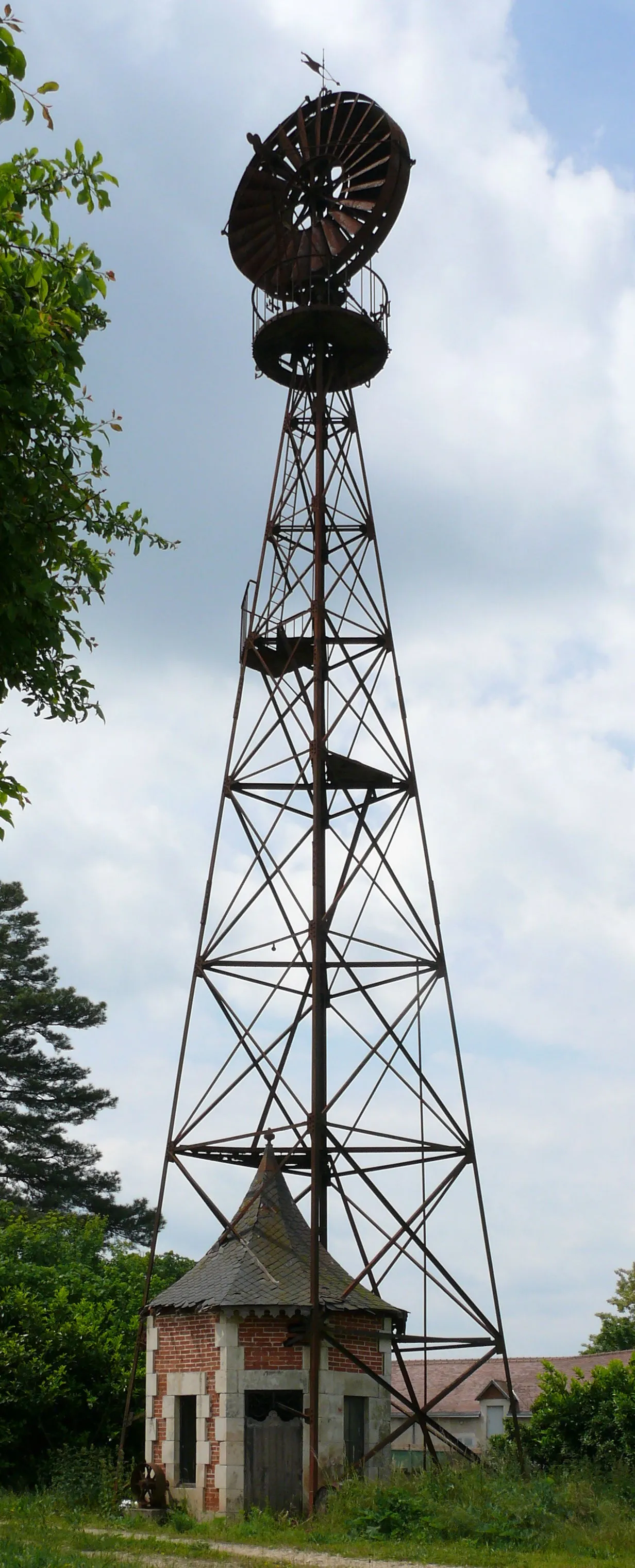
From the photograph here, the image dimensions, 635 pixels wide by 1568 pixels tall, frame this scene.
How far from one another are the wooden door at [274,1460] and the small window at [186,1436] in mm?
1184

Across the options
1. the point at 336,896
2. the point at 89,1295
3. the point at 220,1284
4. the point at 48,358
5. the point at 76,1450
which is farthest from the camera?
the point at 89,1295

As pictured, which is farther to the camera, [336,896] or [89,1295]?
[89,1295]

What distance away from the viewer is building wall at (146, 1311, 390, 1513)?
1898cm

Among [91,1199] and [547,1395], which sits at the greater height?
[91,1199]

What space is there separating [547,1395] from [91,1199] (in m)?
18.2

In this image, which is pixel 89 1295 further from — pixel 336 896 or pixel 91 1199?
pixel 91 1199

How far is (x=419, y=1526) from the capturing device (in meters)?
16.9

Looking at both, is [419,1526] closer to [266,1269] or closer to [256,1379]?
[256,1379]

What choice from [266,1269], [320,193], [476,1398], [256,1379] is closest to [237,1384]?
[256,1379]

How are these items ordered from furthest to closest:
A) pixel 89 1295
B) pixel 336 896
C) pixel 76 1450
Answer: pixel 89 1295
pixel 76 1450
pixel 336 896

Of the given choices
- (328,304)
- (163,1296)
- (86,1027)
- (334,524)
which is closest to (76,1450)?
(163,1296)

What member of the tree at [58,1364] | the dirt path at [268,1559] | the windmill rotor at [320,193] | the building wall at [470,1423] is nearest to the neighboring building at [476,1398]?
the building wall at [470,1423]

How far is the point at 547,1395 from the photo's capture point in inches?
1046

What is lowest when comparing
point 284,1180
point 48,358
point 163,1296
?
point 163,1296
